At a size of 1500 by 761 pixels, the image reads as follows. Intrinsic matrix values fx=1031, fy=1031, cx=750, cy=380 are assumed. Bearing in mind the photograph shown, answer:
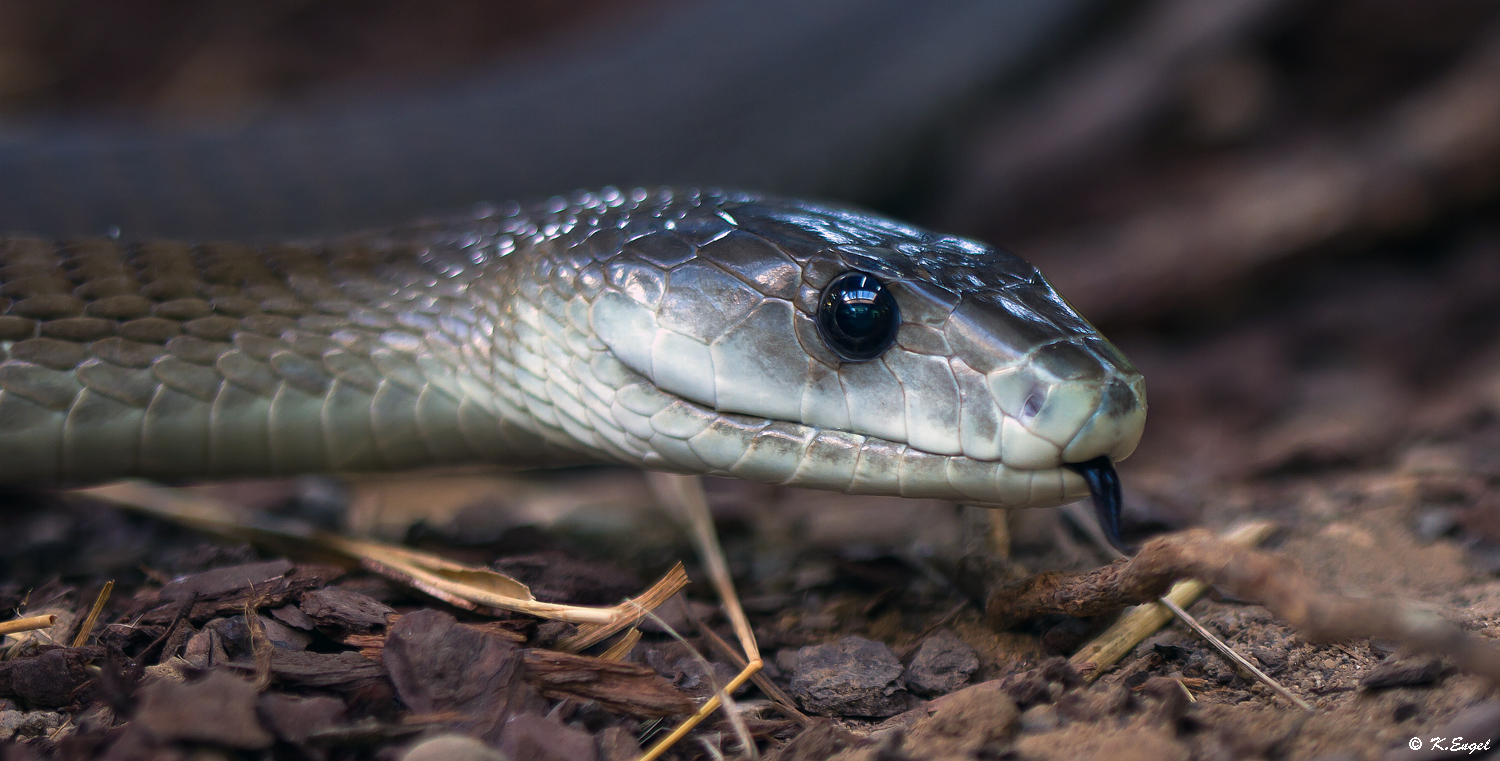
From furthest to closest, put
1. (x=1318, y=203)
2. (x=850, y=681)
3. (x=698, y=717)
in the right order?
(x=1318, y=203) → (x=850, y=681) → (x=698, y=717)

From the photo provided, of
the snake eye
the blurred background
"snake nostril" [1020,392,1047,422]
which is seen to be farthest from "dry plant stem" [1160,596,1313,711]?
the snake eye

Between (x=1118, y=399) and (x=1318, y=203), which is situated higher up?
(x=1318, y=203)

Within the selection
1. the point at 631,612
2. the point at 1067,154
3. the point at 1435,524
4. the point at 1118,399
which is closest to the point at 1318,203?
the point at 1067,154

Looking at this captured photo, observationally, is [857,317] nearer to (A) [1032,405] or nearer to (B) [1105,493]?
(A) [1032,405]

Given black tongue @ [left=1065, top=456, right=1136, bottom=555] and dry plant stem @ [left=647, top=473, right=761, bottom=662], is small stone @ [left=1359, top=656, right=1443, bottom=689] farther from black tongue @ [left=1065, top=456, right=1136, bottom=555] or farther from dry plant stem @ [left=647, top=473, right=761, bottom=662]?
dry plant stem @ [left=647, top=473, right=761, bottom=662]

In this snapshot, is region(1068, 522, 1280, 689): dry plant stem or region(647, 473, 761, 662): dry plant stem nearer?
region(1068, 522, 1280, 689): dry plant stem

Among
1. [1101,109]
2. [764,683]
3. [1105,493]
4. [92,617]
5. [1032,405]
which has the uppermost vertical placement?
[1101,109]

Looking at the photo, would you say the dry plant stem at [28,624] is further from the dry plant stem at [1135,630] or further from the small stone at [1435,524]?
the small stone at [1435,524]

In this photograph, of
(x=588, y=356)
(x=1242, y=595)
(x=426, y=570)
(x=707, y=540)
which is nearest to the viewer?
(x=1242, y=595)
